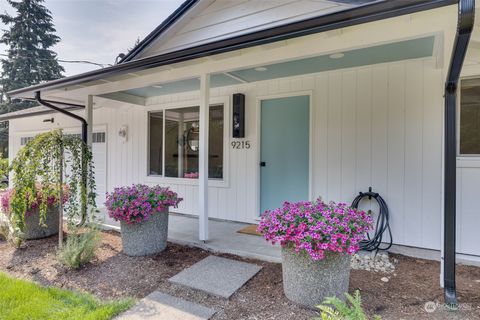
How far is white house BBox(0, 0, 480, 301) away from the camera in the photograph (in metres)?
2.57

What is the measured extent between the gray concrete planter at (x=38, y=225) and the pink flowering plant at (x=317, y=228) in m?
3.79

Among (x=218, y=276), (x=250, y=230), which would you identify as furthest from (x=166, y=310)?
(x=250, y=230)

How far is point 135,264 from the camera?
342cm

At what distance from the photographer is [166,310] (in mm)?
2416

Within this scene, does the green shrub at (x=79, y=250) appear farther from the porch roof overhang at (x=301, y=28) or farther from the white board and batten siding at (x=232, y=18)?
the white board and batten siding at (x=232, y=18)

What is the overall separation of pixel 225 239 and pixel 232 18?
144 inches

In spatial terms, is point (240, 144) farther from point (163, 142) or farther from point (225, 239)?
point (163, 142)

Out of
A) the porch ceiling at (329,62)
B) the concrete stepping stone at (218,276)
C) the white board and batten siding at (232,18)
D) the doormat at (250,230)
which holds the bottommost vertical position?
the concrete stepping stone at (218,276)

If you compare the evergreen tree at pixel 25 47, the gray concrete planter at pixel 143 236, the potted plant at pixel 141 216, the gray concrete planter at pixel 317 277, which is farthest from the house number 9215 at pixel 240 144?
the evergreen tree at pixel 25 47

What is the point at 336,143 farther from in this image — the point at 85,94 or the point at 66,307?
the point at 85,94

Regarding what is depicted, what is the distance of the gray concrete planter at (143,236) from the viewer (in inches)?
142

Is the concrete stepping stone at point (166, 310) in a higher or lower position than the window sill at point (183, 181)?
lower

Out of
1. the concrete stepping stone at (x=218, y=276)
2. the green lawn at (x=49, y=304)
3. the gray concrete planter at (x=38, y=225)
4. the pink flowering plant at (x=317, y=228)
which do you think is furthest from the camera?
the gray concrete planter at (x=38, y=225)

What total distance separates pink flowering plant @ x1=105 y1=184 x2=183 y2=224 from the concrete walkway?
0.77 metres
